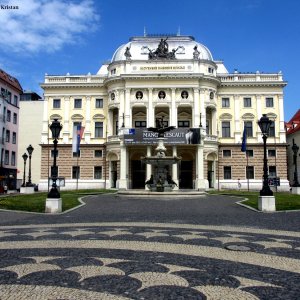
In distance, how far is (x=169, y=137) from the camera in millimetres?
51438

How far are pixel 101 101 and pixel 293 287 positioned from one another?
55.4m

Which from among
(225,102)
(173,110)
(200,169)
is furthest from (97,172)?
(225,102)

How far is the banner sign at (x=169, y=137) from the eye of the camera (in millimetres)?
51438

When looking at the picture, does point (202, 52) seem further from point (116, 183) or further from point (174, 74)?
point (116, 183)

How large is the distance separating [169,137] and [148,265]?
44112 mm

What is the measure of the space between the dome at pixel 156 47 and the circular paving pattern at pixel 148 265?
49226mm

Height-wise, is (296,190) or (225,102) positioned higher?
(225,102)

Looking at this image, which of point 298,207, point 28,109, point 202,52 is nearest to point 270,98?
point 202,52

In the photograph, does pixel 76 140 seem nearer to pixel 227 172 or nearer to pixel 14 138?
pixel 227 172

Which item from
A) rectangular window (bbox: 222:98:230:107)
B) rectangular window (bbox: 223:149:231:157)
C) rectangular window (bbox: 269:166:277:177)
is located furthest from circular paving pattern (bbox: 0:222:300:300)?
rectangular window (bbox: 222:98:230:107)

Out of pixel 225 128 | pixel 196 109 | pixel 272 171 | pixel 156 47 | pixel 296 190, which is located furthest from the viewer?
pixel 156 47

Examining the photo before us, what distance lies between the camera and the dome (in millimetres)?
Answer: 58469

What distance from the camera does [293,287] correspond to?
6.16 meters

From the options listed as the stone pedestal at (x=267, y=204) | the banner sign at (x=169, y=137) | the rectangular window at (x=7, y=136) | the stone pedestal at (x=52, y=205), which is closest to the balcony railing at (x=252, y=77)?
the banner sign at (x=169, y=137)
